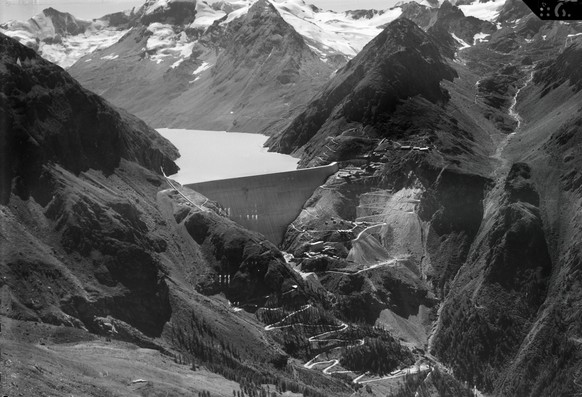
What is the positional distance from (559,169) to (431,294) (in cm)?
2804

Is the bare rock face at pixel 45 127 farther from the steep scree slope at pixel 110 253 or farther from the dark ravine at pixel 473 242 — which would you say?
the dark ravine at pixel 473 242

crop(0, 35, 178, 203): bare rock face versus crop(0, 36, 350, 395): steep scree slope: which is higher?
crop(0, 35, 178, 203): bare rock face

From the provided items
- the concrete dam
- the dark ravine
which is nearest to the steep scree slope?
the concrete dam

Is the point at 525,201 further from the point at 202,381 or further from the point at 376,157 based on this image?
the point at 202,381

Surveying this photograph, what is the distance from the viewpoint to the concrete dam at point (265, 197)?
177 metres

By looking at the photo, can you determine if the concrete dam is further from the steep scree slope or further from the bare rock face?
the bare rock face

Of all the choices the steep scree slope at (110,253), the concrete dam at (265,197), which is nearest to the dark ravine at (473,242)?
the concrete dam at (265,197)

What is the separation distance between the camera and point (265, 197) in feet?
592

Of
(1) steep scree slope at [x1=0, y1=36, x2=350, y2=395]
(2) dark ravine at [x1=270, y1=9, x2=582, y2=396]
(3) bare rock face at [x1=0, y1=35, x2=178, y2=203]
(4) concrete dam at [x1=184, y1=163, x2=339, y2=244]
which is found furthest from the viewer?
(4) concrete dam at [x1=184, y1=163, x2=339, y2=244]

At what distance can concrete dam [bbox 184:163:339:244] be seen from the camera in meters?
177

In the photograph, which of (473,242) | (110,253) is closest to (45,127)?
(110,253)

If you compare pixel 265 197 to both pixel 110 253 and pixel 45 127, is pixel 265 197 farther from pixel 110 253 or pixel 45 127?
pixel 110 253

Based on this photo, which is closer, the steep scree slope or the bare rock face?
the steep scree slope

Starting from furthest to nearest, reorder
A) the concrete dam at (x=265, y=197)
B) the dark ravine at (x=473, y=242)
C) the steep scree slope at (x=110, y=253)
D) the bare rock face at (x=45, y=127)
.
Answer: the concrete dam at (x=265, y=197) < the dark ravine at (x=473, y=242) < the bare rock face at (x=45, y=127) < the steep scree slope at (x=110, y=253)
